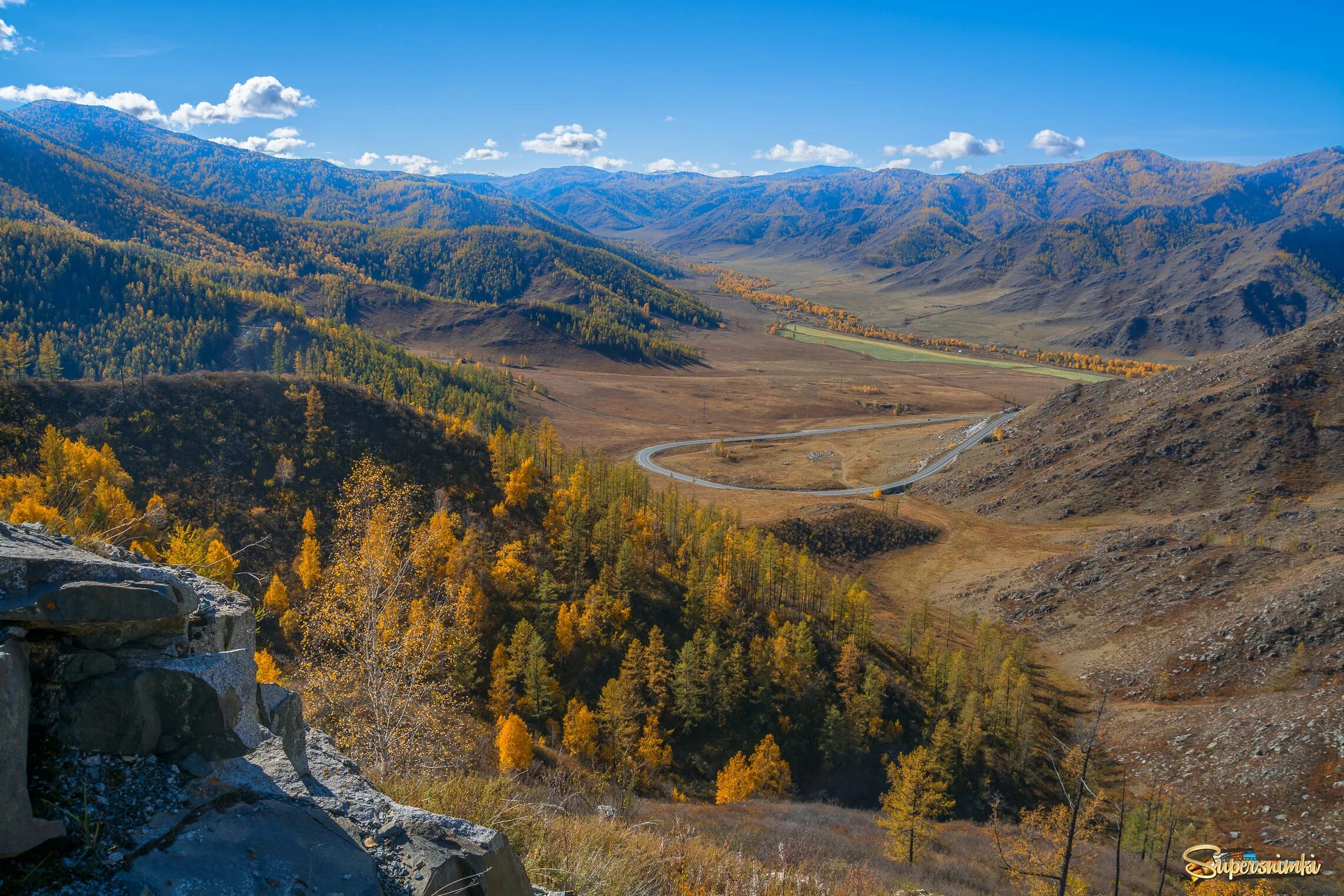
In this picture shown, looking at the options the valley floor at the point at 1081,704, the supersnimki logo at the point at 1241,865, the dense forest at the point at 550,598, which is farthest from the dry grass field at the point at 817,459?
the supersnimki logo at the point at 1241,865

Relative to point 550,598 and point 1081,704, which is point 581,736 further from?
point 1081,704

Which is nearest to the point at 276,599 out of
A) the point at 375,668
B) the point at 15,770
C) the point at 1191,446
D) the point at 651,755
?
the point at 651,755

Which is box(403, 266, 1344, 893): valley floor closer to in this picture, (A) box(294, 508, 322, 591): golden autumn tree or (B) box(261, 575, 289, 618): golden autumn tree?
(B) box(261, 575, 289, 618): golden autumn tree

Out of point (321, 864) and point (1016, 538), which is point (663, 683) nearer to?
point (321, 864)

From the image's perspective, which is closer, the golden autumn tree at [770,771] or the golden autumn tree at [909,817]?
the golden autumn tree at [909,817]

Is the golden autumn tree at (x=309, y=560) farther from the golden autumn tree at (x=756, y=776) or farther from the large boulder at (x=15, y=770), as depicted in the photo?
the large boulder at (x=15, y=770)

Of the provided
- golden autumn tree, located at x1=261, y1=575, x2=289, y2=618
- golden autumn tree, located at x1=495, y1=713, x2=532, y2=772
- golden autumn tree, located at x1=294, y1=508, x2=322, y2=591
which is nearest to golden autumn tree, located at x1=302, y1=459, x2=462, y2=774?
golden autumn tree, located at x1=495, y1=713, x2=532, y2=772
